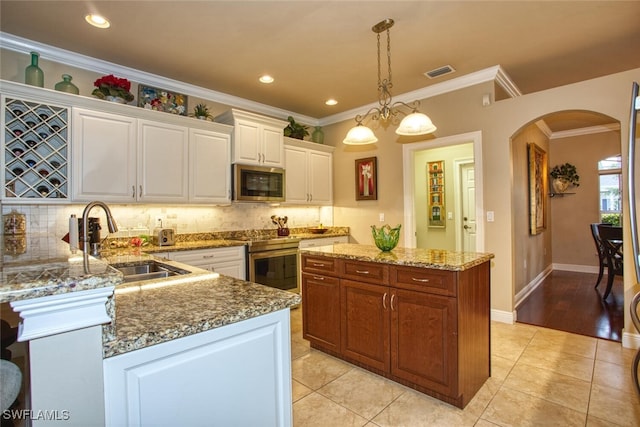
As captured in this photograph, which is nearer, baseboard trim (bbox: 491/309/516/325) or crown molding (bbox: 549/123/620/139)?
baseboard trim (bbox: 491/309/516/325)

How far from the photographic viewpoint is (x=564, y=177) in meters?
6.12

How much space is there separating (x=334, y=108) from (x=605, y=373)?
13.5 ft

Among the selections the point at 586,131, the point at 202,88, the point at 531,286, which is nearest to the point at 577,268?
the point at 531,286

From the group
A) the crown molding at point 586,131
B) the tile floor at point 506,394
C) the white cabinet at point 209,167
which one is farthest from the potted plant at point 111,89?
the crown molding at point 586,131

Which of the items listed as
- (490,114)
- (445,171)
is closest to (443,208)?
(445,171)

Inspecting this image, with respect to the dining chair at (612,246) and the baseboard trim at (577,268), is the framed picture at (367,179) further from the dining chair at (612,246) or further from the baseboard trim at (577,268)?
the baseboard trim at (577,268)

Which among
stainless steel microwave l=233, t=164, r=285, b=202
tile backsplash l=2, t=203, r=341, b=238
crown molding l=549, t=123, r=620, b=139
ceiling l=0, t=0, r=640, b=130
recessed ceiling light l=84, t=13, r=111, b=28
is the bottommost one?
tile backsplash l=2, t=203, r=341, b=238

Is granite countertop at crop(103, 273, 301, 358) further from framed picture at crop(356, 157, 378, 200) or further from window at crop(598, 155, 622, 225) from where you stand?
window at crop(598, 155, 622, 225)

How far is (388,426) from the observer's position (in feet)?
6.14

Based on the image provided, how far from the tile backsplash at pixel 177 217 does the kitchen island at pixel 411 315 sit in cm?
191

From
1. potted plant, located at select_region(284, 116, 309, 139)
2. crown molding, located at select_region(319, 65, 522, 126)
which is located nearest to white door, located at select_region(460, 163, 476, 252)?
crown molding, located at select_region(319, 65, 522, 126)

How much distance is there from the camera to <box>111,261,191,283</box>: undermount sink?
2061 mm

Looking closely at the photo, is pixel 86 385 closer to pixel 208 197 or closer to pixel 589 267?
pixel 208 197

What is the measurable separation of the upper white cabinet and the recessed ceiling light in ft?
4.81
